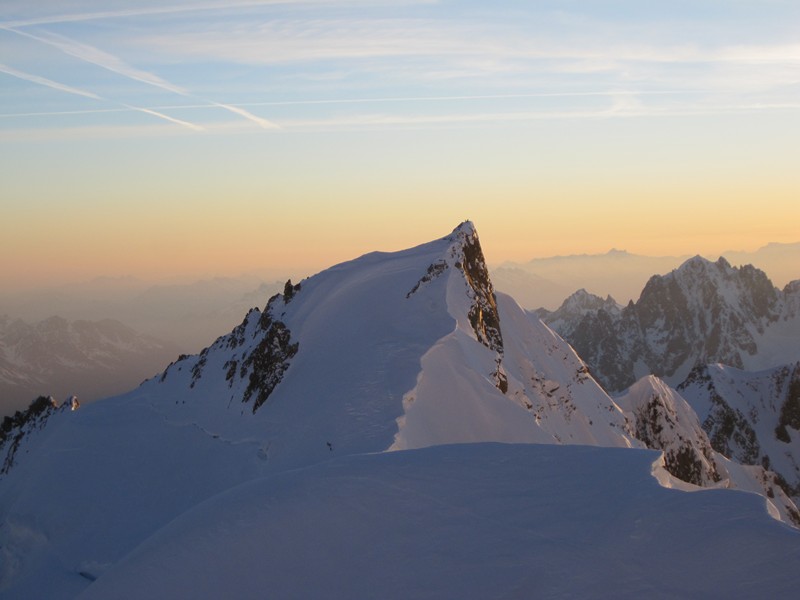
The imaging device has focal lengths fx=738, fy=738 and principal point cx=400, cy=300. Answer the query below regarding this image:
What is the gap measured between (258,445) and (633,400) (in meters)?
59.7

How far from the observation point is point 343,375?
36.8m

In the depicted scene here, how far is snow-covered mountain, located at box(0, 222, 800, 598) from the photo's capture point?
12289mm

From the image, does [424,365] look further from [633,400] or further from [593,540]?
[633,400]

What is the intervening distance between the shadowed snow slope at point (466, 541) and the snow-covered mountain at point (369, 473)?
0.04 meters

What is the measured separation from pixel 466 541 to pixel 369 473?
10.7 ft

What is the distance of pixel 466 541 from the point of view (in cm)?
1298

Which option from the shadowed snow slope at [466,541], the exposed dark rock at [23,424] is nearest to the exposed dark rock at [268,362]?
the shadowed snow slope at [466,541]

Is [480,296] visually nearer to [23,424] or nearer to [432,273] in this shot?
[432,273]

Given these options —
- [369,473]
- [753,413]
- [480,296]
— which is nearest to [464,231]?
[480,296]

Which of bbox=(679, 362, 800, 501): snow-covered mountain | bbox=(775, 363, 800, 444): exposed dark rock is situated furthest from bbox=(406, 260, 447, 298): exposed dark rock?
bbox=(775, 363, 800, 444): exposed dark rock

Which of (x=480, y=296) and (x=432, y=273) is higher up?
(x=432, y=273)

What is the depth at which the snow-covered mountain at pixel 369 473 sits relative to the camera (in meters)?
12.3

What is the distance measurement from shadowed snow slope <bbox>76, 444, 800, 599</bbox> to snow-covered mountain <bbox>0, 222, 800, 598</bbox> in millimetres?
38

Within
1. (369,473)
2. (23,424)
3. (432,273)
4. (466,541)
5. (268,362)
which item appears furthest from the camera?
(23,424)
